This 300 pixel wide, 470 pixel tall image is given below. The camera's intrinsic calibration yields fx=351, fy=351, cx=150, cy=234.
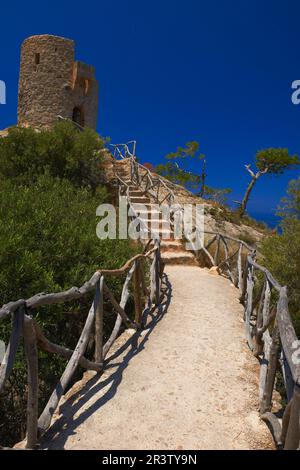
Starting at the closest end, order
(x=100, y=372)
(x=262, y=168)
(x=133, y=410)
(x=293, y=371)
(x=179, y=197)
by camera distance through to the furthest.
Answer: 1. (x=293, y=371)
2. (x=133, y=410)
3. (x=100, y=372)
4. (x=179, y=197)
5. (x=262, y=168)

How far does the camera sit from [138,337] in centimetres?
577

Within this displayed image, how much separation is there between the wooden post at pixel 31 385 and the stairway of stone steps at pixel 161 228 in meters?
6.27

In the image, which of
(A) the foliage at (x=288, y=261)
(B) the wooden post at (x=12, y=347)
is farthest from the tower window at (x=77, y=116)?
(B) the wooden post at (x=12, y=347)

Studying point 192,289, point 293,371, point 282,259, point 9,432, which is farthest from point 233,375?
point 282,259

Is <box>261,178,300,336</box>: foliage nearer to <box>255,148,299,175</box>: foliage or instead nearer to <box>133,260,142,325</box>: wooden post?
<box>133,260,142,325</box>: wooden post

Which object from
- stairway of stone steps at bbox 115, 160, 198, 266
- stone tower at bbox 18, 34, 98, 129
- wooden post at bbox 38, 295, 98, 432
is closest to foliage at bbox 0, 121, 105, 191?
stairway of stone steps at bbox 115, 160, 198, 266

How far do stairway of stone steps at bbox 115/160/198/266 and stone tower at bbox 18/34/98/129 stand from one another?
7031 millimetres

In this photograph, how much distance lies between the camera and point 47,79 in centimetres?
2031

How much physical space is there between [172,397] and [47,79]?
2055cm

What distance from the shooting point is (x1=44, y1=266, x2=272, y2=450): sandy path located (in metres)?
3.29

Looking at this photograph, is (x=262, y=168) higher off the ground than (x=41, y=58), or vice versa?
(x=41, y=58)

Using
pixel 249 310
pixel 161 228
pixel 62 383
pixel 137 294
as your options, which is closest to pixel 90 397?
pixel 62 383
